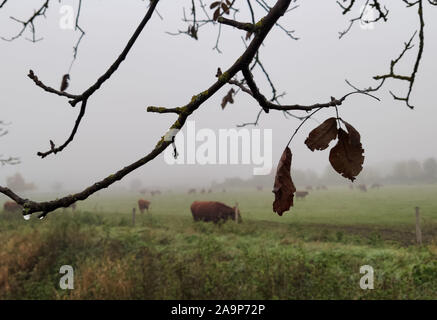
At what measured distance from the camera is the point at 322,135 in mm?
776

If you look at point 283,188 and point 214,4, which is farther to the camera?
point 214,4

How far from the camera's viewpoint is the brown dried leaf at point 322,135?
2.52ft

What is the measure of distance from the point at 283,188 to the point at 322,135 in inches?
7.3

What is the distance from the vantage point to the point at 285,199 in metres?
0.71

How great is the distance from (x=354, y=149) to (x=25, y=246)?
12.3m

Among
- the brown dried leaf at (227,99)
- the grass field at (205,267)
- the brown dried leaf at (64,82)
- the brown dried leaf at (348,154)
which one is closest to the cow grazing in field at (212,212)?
the grass field at (205,267)

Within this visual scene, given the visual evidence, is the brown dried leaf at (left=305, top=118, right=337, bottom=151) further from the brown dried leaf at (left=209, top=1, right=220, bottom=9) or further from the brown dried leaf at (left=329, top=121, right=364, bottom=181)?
the brown dried leaf at (left=209, top=1, right=220, bottom=9)

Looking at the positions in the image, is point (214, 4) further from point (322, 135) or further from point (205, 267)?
point (205, 267)

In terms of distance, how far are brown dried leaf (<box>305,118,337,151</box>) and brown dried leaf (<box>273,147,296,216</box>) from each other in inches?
3.6

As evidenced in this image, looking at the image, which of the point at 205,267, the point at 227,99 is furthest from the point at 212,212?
the point at 227,99

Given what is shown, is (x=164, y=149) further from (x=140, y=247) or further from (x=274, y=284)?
(x=140, y=247)

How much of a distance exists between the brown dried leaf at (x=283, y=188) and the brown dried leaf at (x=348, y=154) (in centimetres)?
14

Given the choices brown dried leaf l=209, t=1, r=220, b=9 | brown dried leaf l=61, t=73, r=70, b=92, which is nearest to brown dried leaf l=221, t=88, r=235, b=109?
brown dried leaf l=209, t=1, r=220, b=9
